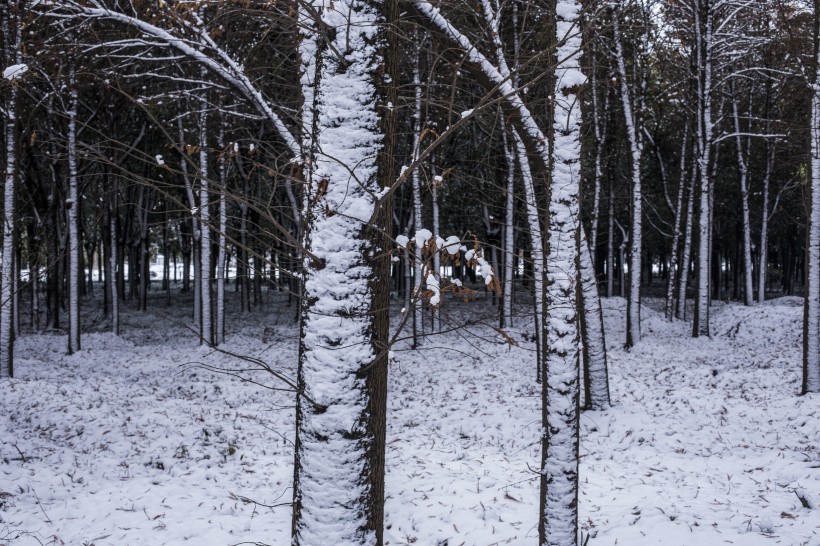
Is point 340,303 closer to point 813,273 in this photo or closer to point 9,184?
point 813,273

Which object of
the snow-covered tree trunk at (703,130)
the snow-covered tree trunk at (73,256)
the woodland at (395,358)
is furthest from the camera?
the snow-covered tree trunk at (703,130)

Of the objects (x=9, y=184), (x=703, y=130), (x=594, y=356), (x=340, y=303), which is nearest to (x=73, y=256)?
(x=9, y=184)

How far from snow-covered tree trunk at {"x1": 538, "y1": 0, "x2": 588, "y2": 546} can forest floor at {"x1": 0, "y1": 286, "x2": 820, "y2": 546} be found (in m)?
0.65

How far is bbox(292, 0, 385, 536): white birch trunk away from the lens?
110 inches

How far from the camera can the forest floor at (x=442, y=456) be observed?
18.2 feet

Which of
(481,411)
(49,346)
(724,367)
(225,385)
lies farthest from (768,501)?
(49,346)

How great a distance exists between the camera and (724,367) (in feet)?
42.0

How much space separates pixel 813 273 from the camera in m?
9.95

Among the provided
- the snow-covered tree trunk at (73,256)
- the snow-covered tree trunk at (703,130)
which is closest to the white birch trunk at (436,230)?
the snow-covered tree trunk at (703,130)

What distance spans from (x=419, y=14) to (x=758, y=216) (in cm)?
3415

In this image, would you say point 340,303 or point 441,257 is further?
point 340,303

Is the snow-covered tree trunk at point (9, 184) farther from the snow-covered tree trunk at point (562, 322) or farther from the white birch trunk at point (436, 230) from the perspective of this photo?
the snow-covered tree trunk at point (562, 322)

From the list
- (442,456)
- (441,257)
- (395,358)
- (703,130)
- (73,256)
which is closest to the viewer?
(441,257)

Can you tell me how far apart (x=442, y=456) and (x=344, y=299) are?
5.74 metres
